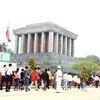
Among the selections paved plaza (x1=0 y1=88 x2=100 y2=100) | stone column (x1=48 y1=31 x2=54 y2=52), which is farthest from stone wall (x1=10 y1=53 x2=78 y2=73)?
paved plaza (x1=0 y1=88 x2=100 y2=100)

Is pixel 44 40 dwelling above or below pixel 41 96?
above

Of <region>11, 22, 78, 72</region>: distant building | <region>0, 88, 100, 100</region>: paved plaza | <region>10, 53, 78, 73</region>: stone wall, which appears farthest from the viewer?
<region>11, 22, 78, 72</region>: distant building

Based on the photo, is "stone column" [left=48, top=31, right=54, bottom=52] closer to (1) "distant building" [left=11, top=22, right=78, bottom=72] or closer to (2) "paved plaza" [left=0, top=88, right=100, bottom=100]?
(1) "distant building" [left=11, top=22, right=78, bottom=72]

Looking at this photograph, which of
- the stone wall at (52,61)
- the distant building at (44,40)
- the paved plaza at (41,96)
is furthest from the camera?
the distant building at (44,40)

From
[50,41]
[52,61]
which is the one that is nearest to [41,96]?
[52,61]

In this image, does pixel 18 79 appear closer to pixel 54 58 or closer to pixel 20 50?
pixel 54 58

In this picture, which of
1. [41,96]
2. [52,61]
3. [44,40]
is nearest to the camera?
[41,96]

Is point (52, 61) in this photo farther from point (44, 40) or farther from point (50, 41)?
point (44, 40)

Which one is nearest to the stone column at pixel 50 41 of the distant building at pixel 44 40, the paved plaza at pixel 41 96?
the distant building at pixel 44 40

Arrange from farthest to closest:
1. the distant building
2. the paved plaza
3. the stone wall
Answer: the distant building → the stone wall → the paved plaza

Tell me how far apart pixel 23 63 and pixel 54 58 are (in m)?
8.11

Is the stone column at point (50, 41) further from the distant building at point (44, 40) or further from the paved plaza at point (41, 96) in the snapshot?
the paved plaza at point (41, 96)

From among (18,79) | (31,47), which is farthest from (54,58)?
(18,79)

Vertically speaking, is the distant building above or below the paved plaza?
above
